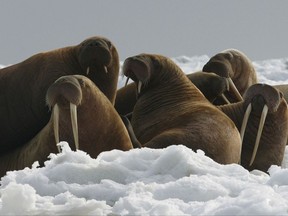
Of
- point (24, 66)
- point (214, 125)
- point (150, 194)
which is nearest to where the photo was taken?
point (150, 194)

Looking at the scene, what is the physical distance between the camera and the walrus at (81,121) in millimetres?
6340

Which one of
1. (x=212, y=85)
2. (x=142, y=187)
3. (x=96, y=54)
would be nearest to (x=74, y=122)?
(x=96, y=54)

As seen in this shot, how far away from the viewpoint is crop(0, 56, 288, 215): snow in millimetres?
2984

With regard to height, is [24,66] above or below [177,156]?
below

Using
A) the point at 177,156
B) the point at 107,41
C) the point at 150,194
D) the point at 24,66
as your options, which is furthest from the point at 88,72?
the point at 150,194

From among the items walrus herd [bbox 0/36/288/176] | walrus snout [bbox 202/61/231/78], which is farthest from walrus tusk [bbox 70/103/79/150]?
walrus snout [bbox 202/61/231/78]

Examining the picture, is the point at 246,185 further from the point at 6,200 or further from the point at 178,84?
the point at 178,84

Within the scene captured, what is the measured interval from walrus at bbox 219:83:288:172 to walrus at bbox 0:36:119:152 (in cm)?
137

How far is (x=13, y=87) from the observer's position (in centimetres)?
817

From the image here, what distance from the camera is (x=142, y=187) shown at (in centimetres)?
330

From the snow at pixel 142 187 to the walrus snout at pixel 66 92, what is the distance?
8.28 ft

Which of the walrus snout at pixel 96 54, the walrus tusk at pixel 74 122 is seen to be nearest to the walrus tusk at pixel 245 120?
the walrus snout at pixel 96 54

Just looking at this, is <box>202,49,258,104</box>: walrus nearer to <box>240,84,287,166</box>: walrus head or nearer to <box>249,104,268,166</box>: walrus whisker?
<box>240,84,287,166</box>: walrus head

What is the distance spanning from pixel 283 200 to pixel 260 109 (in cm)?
498
